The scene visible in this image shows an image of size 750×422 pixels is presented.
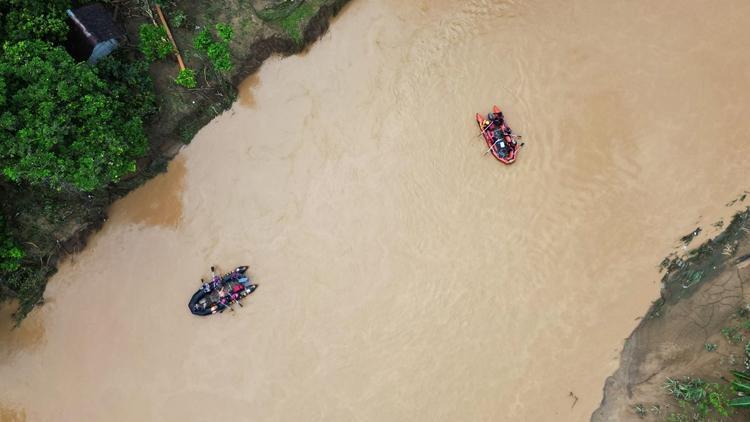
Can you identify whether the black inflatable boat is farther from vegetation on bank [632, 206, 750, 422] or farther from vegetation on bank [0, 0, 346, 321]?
vegetation on bank [632, 206, 750, 422]

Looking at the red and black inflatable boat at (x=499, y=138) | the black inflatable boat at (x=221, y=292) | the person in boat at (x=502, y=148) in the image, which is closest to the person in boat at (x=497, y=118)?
the red and black inflatable boat at (x=499, y=138)

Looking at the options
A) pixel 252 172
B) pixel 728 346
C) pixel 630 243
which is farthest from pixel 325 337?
pixel 728 346

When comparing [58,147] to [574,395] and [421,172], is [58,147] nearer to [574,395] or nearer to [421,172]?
[421,172]

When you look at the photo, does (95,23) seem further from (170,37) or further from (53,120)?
(53,120)

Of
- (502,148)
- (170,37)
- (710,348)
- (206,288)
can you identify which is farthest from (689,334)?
(170,37)

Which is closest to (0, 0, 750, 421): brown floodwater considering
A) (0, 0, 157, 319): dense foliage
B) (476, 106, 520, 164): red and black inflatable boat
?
(476, 106, 520, 164): red and black inflatable boat

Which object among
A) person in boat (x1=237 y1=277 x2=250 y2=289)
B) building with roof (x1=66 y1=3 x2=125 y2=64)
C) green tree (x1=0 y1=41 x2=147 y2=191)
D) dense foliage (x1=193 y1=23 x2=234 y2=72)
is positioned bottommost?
person in boat (x1=237 y1=277 x2=250 y2=289)

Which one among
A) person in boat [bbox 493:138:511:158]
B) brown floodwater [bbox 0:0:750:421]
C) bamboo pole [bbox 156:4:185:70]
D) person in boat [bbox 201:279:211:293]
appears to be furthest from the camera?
→ person in boat [bbox 201:279:211:293]

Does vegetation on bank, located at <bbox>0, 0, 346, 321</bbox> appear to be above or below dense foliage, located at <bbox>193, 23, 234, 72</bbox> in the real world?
below
